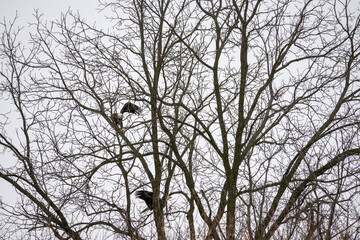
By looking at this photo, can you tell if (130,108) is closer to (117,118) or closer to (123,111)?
(123,111)

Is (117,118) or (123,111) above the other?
(123,111)

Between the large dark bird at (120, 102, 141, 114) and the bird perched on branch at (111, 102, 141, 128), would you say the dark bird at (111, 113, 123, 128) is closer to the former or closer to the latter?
the bird perched on branch at (111, 102, 141, 128)

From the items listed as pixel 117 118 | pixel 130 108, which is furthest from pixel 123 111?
pixel 117 118

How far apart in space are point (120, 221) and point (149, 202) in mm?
1145

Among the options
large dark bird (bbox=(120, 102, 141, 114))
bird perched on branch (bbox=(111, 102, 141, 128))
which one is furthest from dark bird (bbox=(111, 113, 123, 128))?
large dark bird (bbox=(120, 102, 141, 114))

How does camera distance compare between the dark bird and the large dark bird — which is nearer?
the dark bird

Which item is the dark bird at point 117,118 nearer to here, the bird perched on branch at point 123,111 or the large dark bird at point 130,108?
the bird perched on branch at point 123,111

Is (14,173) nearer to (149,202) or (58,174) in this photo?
(58,174)

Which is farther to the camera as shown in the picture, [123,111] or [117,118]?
[123,111]

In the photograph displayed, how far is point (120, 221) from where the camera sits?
21.7ft

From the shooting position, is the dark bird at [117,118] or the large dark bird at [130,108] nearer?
the dark bird at [117,118]

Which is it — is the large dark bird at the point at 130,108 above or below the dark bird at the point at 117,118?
above

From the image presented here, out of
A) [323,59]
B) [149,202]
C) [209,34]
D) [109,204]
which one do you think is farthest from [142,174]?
[323,59]

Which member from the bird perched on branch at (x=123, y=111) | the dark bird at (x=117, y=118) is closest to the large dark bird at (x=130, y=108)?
the bird perched on branch at (x=123, y=111)
